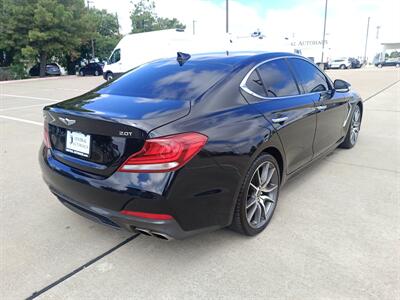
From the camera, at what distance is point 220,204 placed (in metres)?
2.41

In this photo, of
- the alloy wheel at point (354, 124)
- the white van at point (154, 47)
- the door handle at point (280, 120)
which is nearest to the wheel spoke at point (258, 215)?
the door handle at point (280, 120)

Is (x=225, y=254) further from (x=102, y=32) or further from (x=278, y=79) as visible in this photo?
(x=102, y=32)

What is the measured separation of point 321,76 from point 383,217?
189cm

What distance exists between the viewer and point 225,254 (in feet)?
8.59

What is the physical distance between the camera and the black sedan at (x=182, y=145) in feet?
7.06

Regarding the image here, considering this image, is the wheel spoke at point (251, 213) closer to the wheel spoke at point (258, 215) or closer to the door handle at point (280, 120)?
the wheel spoke at point (258, 215)

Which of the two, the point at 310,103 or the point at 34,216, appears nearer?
the point at 34,216

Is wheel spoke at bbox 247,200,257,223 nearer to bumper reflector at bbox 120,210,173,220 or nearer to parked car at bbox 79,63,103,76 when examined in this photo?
bumper reflector at bbox 120,210,173,220

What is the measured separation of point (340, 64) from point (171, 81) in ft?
152

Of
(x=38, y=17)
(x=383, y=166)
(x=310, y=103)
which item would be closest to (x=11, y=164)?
(x=310, y=103)

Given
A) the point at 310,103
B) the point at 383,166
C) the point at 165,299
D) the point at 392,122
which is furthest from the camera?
the point at 392,122

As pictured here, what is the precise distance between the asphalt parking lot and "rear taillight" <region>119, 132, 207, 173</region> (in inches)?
33.0

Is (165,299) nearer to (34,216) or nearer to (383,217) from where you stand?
(34,216)

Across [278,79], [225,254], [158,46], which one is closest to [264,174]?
[225,254]
